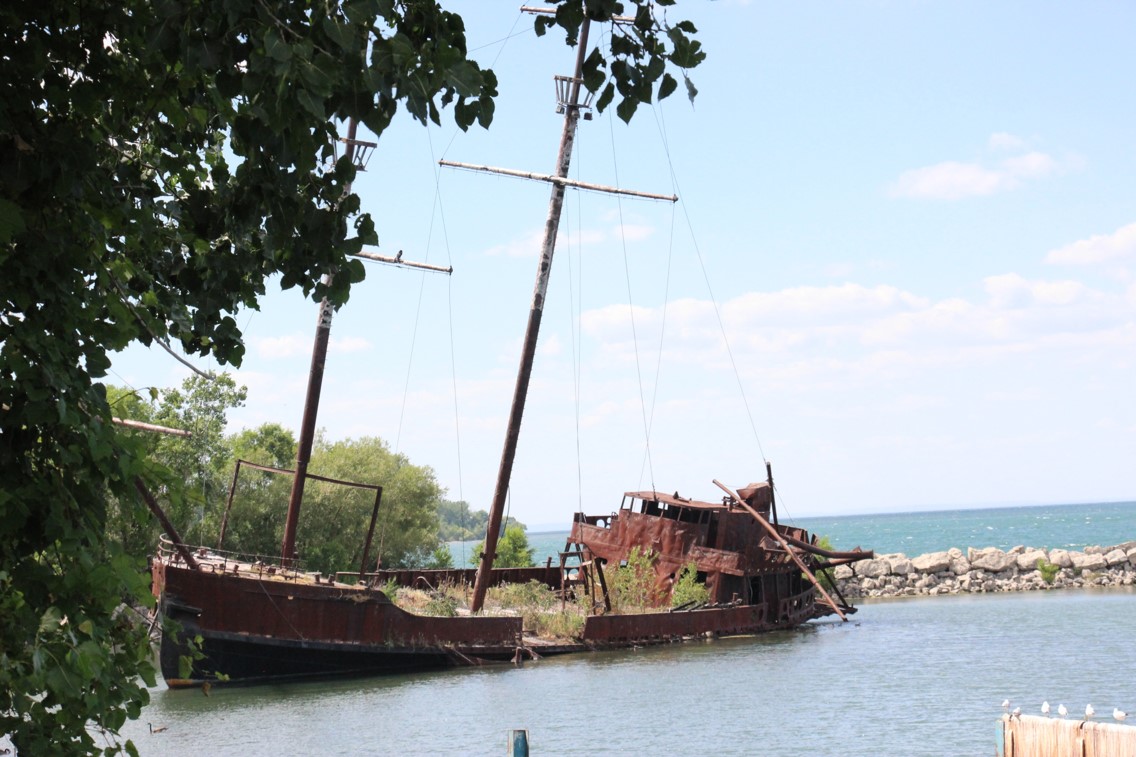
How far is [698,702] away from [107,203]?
21.5 m

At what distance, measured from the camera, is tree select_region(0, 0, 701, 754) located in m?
4.76

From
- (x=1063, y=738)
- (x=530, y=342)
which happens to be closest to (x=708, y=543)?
(x=530, y=342)

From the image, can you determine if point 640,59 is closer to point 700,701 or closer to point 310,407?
point 700,701

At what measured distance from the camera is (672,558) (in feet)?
123

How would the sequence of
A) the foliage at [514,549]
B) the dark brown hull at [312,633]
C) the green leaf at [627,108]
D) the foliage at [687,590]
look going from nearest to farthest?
the green leaf at [627,108], the dark brown hull at [312,633], the foliage at [687,590], the foliage at [514,549]

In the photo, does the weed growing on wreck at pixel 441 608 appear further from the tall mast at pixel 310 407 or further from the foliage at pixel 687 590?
the foliage at pixel 687 590

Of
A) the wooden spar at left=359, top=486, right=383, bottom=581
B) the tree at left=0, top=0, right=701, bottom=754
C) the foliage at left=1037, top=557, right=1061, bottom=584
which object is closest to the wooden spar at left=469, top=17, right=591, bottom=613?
the wooden spar at left=359, top=486, right=383, bottom=581

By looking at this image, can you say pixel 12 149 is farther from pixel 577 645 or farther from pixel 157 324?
pixel 577 645

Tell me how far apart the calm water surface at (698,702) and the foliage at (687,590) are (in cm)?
142

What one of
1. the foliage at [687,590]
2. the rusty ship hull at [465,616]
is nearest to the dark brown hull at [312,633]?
the rusty ship hull at [465,616]

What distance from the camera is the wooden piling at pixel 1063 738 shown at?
1076cm

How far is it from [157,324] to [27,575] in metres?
1.51

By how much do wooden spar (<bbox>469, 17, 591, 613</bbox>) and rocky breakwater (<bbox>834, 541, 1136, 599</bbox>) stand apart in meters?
30.2

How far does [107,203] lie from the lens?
5961mm
